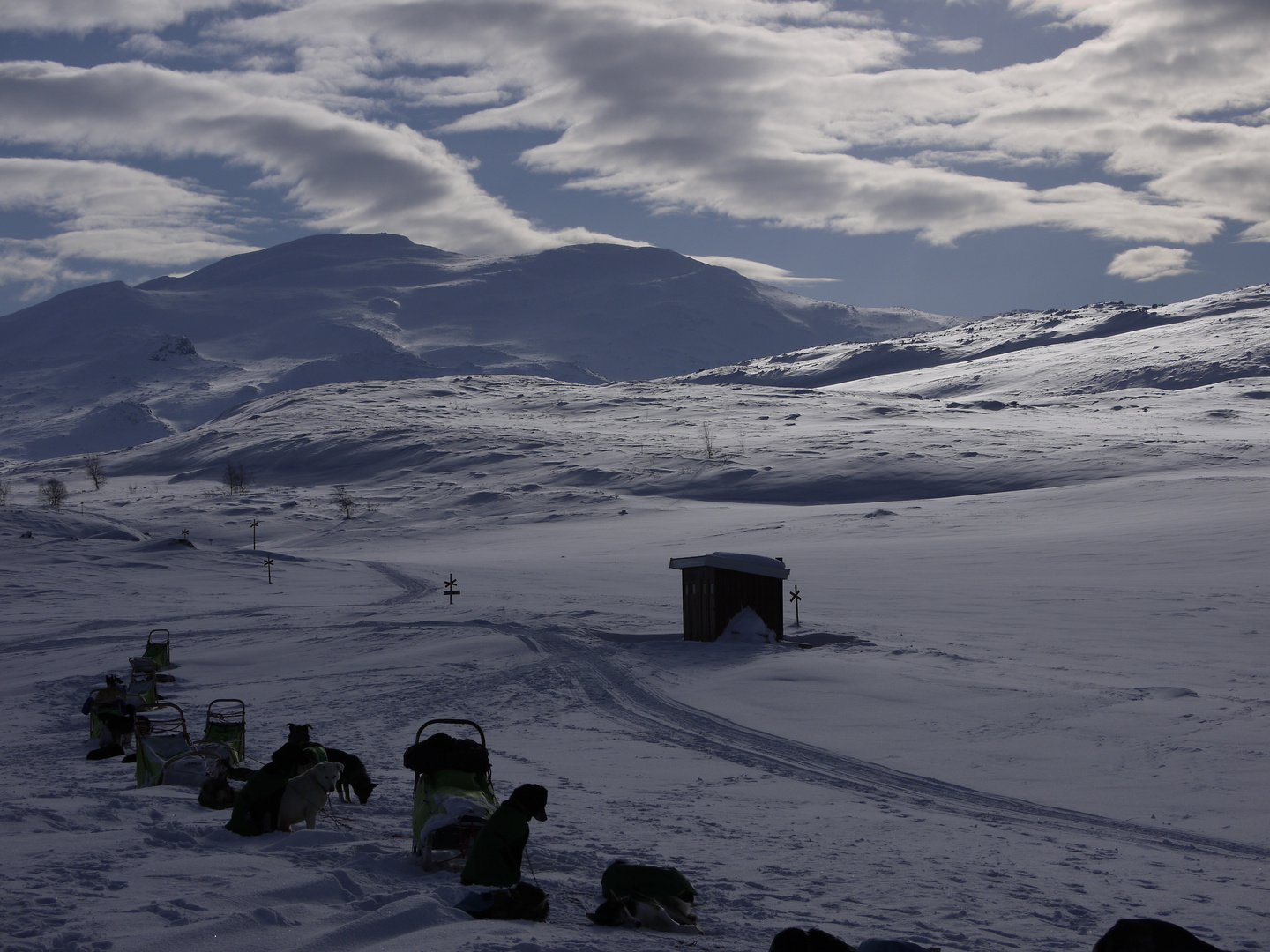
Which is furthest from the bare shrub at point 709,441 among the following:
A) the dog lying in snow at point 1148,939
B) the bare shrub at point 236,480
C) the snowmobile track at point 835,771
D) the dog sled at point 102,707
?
the dog lying in snow at point 1148,939

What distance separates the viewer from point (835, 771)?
11227 millimetres

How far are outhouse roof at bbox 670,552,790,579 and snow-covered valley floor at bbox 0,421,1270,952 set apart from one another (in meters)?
1.68

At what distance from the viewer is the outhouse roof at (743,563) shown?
66.6 feet

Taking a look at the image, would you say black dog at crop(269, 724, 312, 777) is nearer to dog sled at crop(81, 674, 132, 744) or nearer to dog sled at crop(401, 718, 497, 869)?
dog sled at crop(401, 718, 497, 869)

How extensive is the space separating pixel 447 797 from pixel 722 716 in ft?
23.7

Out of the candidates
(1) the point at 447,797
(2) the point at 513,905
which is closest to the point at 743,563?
(1) the point at 447,797

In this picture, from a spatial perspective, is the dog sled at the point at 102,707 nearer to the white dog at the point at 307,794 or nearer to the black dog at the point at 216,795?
the black dog at the point at 216,795

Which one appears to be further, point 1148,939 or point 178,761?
point 178,761

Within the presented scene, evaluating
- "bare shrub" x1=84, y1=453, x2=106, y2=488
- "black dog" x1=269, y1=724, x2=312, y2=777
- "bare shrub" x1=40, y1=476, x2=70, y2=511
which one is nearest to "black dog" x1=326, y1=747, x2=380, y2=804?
"black dog" x1=269, y1=724, x2=312, y2=777

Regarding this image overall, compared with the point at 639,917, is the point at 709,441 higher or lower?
higher

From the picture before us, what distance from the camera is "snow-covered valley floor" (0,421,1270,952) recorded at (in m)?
6.60

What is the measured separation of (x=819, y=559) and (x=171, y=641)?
20260 millimetres

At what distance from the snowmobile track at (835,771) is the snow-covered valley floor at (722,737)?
55 mm

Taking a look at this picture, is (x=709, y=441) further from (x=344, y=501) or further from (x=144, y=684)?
(x=144, y=684)
